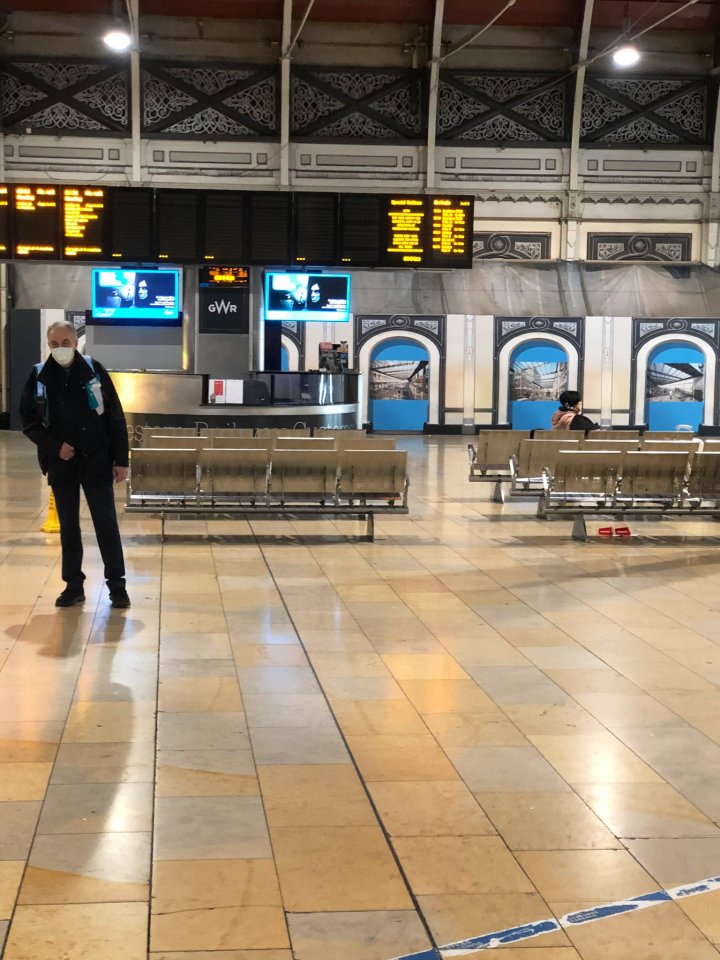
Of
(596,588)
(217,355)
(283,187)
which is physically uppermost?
(283,187)

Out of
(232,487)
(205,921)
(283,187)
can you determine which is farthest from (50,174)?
(205,921)

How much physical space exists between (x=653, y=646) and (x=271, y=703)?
243 centimetres

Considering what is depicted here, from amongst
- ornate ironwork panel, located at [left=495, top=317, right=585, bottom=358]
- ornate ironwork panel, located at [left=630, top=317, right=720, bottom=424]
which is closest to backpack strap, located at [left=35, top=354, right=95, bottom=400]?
ornate ironwork panel, located at [left=495, top=317, right=585, bottom=358]

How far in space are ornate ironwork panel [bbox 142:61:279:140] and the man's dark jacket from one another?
66.5 feet

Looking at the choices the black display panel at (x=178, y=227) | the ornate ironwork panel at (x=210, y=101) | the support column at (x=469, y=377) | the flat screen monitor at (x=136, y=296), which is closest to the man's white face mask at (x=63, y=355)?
the black display panel at (x=178, y=227)

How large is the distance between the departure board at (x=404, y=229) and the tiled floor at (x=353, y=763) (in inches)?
412

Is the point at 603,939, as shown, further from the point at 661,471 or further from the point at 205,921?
the point at 661,471

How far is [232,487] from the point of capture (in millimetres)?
11039

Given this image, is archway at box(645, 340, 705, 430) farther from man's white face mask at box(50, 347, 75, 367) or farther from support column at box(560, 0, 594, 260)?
man's white face mask at box(50, 347, 75, 367)

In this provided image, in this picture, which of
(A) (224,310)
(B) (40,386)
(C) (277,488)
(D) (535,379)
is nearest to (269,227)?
(A) (224,310)

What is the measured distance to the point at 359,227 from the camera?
18.6 m

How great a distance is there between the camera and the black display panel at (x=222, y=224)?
18.3 metres

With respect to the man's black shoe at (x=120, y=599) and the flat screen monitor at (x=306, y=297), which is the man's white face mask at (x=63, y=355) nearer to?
the man's black shoe at (x=120, y=599)

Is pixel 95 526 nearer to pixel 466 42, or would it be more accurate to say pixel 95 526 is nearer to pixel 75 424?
pixel 75 424
